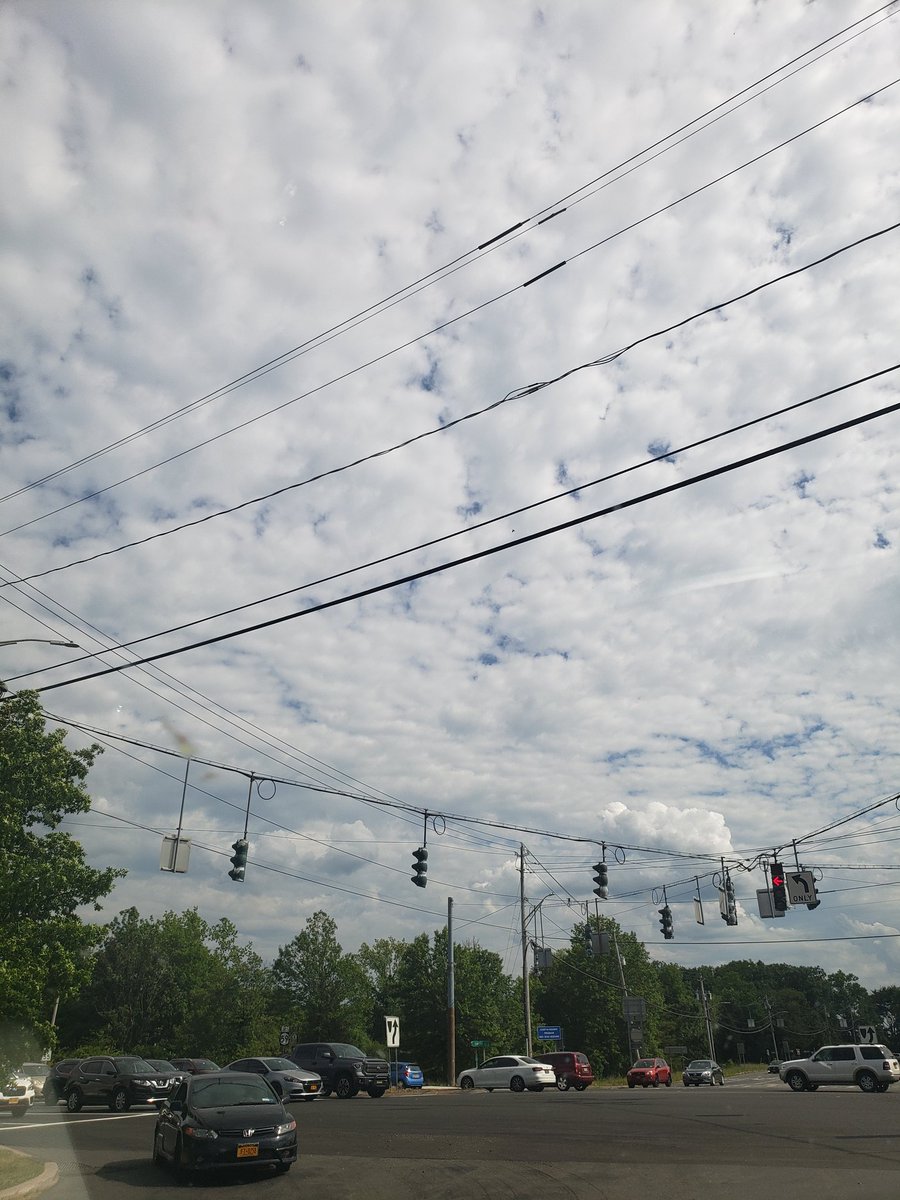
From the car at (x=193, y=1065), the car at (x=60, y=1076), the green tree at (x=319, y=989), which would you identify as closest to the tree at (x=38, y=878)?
the car at (x=60, y=1076)

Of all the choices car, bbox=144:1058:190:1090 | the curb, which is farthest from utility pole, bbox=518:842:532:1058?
the curb

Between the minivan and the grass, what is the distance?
29245mm

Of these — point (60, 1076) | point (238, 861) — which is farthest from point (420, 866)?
point (60, 1076)

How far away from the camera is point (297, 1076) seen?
2855 cm

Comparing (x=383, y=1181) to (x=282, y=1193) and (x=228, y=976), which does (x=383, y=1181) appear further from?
(x=228, y=976)

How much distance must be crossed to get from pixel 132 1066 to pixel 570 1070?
61.1 feet

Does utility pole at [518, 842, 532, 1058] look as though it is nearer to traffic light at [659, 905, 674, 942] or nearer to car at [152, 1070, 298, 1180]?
traffic light at [659, 905, 674, 942]

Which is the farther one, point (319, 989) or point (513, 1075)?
point (319, 989)

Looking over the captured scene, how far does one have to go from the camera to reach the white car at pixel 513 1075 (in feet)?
119

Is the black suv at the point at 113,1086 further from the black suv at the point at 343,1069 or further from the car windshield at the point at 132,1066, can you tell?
the black suv at the point at 343,1069

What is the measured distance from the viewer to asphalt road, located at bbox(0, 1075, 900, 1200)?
11055 mm

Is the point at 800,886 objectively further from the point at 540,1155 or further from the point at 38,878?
the point at 38,878

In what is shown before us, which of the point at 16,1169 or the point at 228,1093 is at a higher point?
the point at 228,1093

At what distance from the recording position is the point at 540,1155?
1402 centimetres
